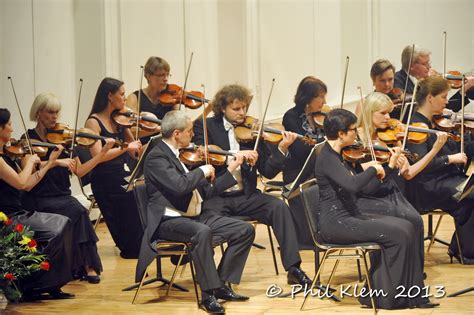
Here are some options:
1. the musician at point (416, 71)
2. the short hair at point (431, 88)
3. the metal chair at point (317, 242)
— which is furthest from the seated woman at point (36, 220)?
the musician at point (416, 71)

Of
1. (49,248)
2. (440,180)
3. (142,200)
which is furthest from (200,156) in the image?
(440,180)

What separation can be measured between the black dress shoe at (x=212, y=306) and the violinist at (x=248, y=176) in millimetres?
617

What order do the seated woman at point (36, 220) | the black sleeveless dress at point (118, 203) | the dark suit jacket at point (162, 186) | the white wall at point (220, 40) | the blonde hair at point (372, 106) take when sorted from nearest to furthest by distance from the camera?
the dark suit jacket at point (162, 186)
the seated woman at point (36, 220)
the blonde hair at point (372, 106)
the black sleeveless dress at point (118, 203)
the white wall at point (220, 40)

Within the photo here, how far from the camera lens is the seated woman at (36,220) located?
506 centimetres

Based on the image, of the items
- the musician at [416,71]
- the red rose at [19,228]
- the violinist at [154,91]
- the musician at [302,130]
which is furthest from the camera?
the musician at [416,71]

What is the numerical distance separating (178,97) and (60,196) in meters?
1.16

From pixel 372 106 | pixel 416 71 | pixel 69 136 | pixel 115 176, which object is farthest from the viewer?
pixel 416 71

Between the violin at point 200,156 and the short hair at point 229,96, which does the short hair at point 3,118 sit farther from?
the short hair at point 229,96

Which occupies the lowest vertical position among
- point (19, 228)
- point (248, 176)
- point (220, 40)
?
point (19, 228)

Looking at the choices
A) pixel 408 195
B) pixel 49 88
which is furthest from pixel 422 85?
pixel 49 88

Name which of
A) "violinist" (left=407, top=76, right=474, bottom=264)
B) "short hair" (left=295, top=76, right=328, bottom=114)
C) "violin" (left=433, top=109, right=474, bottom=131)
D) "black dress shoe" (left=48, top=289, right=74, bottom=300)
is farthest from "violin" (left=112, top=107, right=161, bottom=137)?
"violin" (left=433, top=109, right=474, bottom=131)

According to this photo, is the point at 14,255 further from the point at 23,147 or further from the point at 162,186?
the point at 162,186

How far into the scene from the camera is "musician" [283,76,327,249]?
5930mm

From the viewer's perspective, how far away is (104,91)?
5961 millimetres
